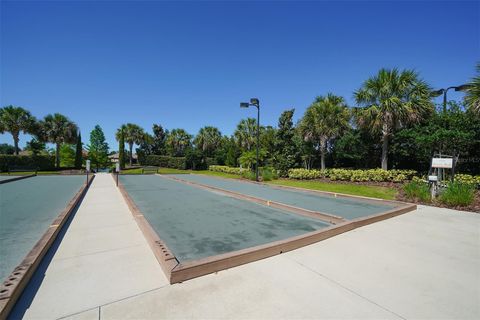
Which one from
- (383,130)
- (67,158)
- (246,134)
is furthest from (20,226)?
(67,158)

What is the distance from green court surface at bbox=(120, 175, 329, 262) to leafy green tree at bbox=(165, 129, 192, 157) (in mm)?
36163

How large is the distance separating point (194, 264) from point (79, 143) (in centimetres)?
4004

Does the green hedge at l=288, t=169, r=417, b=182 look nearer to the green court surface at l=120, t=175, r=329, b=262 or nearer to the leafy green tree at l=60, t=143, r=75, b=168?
the green court surface at l=120, t=175, r=329, b=262

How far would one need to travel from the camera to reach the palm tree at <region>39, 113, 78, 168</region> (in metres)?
32.0

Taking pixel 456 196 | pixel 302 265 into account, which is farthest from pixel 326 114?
pixel 302 265

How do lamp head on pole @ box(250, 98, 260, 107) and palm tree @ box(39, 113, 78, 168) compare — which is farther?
palm tree @ box(39, 113, 78, 168)

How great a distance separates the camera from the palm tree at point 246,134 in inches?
1293

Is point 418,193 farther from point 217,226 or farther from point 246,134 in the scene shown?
point 246,134

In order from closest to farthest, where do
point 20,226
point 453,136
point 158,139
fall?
1. point 20,226
2. point 453,136
3. point 158,139

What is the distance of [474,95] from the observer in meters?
10.6

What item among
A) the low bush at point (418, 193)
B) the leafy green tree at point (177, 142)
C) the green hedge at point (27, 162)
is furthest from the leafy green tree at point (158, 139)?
the low bush at point (418, 193)

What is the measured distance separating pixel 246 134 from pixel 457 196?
26664 mm

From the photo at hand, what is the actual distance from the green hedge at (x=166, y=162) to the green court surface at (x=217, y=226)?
2973cm

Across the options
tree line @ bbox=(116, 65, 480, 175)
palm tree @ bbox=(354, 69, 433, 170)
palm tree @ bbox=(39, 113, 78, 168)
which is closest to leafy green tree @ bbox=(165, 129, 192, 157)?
palm tree @ bbox=(39, 113, 78, 168)
